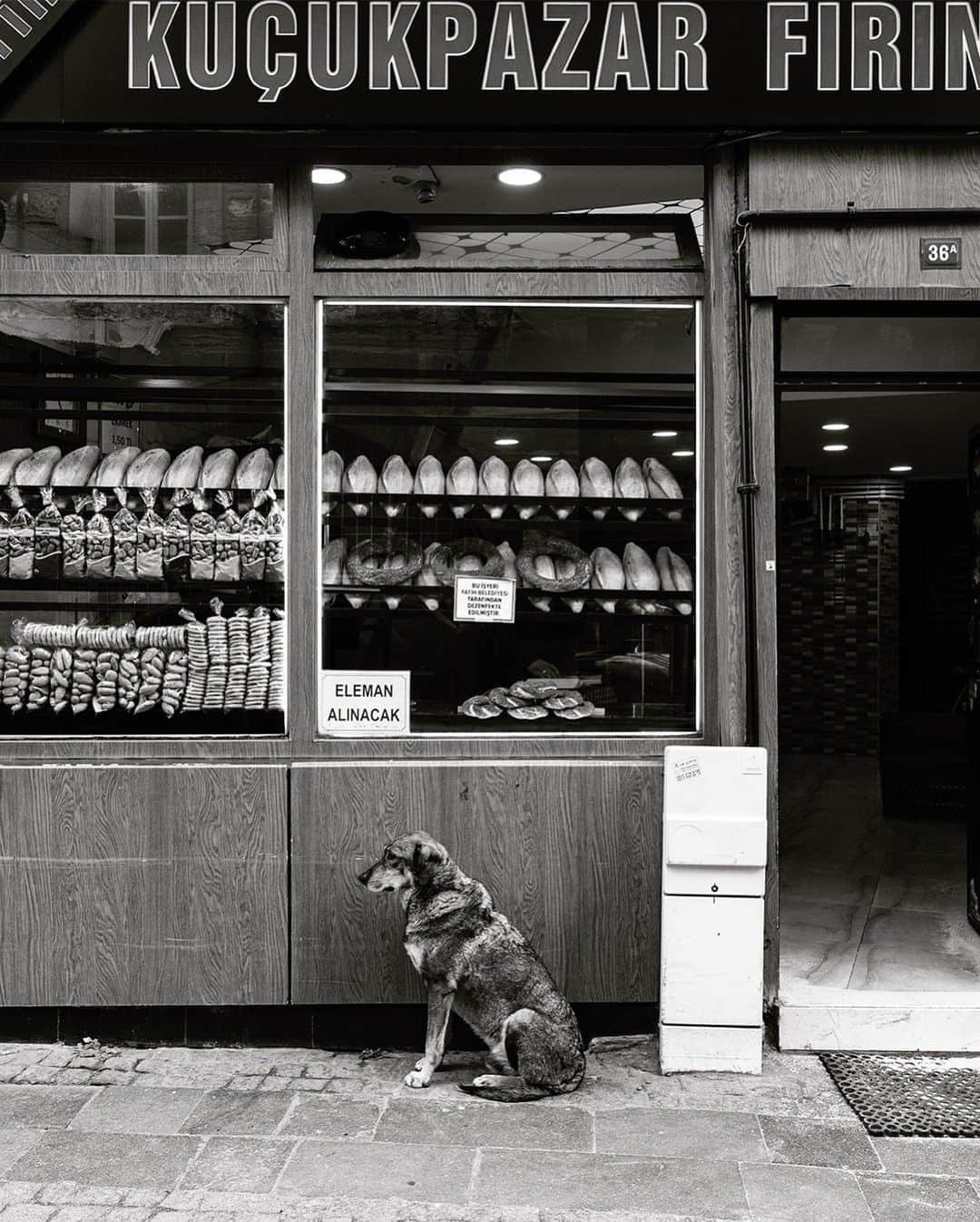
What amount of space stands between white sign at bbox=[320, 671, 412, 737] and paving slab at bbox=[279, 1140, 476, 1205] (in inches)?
Answer: 66.9

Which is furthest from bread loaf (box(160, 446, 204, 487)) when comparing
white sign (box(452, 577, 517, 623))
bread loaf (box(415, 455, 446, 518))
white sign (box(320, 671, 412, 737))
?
white sign (box(452, 577, 517, 623))

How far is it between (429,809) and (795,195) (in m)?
3.03

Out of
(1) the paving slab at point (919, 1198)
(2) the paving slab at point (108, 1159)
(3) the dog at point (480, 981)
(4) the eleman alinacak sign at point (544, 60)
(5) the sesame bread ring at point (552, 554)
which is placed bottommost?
(1) the paving slab at point (919, 1198)

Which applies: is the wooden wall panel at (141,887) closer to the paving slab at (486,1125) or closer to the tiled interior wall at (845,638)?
the paving slab at (486,1125)

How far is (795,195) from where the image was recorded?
15.9 feet

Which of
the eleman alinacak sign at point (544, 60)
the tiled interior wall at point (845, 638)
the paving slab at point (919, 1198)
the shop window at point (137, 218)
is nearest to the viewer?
the paving slab at point (919, 1198)

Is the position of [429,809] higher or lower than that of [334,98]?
lower

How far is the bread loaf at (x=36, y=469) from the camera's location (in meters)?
5.22

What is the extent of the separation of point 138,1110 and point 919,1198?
2.73m

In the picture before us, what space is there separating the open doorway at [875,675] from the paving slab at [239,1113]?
2.10m

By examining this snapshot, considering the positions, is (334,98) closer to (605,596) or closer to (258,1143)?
(605,596)

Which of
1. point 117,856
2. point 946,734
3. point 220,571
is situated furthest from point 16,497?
point 946,734

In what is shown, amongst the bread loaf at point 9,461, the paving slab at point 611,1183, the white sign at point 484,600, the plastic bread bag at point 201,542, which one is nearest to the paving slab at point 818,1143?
the paving slab at point 611,1183

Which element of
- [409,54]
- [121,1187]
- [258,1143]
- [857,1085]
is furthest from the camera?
[409,54]
